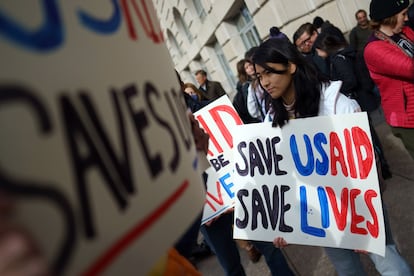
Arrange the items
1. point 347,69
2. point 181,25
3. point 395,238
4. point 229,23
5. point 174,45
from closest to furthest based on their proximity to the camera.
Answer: point 395,238 → point 347,69 → point 229,23 → point 181,25 → point 174,45

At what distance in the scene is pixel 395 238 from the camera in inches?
90.6

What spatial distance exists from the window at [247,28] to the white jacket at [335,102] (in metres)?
7.04

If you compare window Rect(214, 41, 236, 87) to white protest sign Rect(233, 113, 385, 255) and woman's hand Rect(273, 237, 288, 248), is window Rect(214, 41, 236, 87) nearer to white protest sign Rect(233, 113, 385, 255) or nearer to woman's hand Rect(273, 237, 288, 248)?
white protest sign Rect(233, 113, 385, 255)

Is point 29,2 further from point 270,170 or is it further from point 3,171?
point 270,170

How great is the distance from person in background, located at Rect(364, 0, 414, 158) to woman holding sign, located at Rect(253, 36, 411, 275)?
1.58ft

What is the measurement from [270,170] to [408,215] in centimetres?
141

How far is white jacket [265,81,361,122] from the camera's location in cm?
148

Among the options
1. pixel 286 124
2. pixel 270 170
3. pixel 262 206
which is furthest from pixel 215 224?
pixel 286 124

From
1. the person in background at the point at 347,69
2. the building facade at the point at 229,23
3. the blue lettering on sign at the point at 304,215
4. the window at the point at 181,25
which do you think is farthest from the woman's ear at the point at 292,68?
the window at the point at 181,25

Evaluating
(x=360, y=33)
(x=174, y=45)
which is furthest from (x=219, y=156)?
(x=174, y=45)

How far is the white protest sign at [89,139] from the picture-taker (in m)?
0.31

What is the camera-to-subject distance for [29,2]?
0.35 m

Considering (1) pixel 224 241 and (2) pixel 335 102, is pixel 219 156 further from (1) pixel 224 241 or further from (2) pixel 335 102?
(2) pixel 335 102

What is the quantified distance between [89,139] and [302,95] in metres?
1.31
